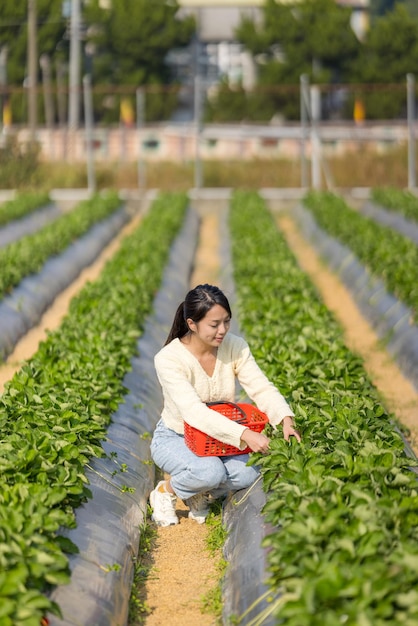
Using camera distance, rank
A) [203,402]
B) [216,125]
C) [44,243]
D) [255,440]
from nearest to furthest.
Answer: [255,440] < [203,402] < [44,243] < [216,125]

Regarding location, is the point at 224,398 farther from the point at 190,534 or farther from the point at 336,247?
the point at 336,247

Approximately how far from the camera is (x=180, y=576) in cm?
556

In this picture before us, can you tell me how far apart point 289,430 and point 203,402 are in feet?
1.93

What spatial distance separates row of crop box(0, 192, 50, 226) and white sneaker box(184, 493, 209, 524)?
41.9 feet

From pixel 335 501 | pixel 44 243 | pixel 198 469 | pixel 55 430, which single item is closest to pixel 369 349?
pixel 198 469

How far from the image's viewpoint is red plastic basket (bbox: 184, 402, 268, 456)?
19.0ft

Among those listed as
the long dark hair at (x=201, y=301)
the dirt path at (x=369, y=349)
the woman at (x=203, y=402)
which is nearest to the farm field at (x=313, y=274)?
the dirt path at (x=369, y=349)

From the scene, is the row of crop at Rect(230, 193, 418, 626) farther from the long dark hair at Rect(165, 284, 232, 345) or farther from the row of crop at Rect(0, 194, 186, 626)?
the row of crop at Rect(0, 194, 186, 626)

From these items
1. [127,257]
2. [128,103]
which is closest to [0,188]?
[127,257]

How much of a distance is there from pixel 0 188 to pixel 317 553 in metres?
22.5

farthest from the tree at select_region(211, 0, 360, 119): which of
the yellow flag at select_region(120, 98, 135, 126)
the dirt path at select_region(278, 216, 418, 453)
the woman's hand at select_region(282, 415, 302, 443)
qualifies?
the woman's hand at select_region(282, 415, 302, 443)

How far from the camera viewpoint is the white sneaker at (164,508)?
19.9ft

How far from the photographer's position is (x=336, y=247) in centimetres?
1543

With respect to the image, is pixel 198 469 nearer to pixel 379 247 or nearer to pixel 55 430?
pixel 55 430
